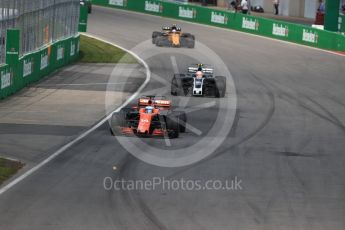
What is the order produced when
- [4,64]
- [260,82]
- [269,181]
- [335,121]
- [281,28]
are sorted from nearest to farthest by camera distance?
[269,181], [335,121], [4,64], [260,82], [281,28]

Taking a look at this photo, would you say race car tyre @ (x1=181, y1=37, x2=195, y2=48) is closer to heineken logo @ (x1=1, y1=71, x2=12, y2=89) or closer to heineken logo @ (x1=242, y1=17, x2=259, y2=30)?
heineken logo @ (x1=242, y1=17, x2=259, y2=30)

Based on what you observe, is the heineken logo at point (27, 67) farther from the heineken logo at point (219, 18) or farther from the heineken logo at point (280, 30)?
the heineken logo at point (219, 18)

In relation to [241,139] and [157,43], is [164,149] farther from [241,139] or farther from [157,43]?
[157,43]

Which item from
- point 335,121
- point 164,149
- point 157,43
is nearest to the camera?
point 164,149

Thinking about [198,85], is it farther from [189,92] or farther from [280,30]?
[280,30]

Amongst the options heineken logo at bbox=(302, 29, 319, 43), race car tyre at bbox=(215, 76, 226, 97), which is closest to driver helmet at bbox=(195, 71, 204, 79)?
race car tyre at bbox=(215, 76, 226, 97)

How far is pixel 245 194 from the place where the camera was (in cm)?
1666

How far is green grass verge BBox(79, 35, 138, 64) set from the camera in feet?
134

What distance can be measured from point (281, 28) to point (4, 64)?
26.2 m

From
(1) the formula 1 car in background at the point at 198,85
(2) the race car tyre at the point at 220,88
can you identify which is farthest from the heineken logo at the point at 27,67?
(2) the race car tyre at the point at 220,88

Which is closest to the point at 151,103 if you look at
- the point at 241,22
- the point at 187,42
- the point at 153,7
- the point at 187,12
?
the point at 187,42

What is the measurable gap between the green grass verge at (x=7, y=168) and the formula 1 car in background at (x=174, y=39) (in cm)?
2757

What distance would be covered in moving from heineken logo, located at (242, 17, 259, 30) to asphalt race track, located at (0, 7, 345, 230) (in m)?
20.1

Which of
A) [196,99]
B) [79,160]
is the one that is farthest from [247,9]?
[79,160]
